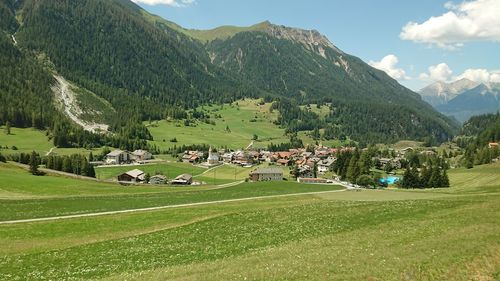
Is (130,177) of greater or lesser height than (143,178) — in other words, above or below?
above

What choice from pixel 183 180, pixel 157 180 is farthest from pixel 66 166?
pixel 183 180

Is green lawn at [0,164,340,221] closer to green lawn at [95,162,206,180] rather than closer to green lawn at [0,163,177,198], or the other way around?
green lawn at [0,163,177,198]

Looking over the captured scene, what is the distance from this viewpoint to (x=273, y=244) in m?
37.5

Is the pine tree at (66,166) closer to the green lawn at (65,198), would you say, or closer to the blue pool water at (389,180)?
the green lawn at (65,198)

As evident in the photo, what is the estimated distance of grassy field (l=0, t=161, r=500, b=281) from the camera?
2738 cm

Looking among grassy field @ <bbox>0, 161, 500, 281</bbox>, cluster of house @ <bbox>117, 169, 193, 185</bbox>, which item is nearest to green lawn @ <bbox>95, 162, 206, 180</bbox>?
cluster of house @ <bbox>117, 169, 193, 185</bbox>

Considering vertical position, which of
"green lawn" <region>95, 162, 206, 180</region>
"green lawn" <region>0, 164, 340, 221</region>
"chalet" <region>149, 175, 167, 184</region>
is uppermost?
"green lawn" <region>0, 164, 340, 221</region>

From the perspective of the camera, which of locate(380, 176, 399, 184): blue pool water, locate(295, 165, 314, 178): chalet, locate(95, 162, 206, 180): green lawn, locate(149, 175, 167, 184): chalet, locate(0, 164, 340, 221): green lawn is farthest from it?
locate(295, 165, 314, 178): chalet

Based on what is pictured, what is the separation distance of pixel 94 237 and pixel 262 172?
12826cm

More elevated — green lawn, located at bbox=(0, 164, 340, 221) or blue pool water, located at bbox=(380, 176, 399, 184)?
green lawn, located at bbox=(0, 164, 340, 221)

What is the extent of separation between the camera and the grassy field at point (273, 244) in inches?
1078

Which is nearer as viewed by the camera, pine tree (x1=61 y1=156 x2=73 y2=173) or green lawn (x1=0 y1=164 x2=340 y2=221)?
green lawn (x1=0 y1=164 x2=340 y2=221)

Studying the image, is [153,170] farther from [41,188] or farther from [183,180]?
[41,188]

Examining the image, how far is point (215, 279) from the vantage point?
27.2m
